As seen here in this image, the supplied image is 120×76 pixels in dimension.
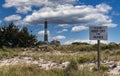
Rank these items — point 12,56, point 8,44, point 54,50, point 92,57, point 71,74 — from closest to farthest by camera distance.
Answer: point 71,74, point 92,57, point 12,56, point 54,50, point 8,44

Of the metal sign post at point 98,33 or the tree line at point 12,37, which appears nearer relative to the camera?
the metal sign post at point 98,33

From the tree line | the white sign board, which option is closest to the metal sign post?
the white sign board

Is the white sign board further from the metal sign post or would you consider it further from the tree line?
the tree line

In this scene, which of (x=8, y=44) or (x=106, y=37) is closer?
(x=106, y=37)

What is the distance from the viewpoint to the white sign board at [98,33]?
17.3 metres

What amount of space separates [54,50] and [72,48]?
8.61 ft

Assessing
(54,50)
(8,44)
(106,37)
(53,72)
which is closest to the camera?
(53,72)

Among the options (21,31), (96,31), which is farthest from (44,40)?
(96,31)

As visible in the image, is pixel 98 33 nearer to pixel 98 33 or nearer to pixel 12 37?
pixel 98 33

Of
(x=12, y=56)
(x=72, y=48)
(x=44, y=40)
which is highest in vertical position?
(x=12, y=56)

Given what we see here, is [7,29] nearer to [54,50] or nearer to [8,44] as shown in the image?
[8,44]

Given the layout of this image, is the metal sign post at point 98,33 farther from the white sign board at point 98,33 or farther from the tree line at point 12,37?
the tree line at point 12,37

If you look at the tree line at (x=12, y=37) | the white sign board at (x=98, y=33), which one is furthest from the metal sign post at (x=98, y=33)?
the tree line at (x=12, y=37)

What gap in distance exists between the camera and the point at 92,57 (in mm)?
26188
